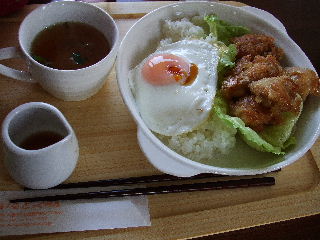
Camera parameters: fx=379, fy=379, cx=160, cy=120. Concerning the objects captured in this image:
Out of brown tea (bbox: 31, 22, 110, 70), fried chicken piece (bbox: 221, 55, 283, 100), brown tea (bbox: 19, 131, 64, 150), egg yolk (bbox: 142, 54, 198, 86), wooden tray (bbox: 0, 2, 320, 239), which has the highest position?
fried chicken piece (bbox: 221, 55, 283, 100)

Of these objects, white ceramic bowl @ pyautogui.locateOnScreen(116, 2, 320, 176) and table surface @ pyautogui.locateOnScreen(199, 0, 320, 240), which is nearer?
white ceramic bowl @ pyautogui.locateOnScreen(116, 2, 320, 176)

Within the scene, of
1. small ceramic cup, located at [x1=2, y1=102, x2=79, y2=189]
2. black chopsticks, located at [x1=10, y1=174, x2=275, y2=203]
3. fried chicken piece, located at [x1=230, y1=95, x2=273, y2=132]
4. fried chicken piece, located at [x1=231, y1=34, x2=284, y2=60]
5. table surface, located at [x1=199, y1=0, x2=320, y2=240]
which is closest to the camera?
small ceramic cup, located at [x1=2, y1=102, x2=79, y2=189]

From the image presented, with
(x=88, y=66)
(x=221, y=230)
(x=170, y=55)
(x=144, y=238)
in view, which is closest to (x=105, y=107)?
(x=88, y=66)

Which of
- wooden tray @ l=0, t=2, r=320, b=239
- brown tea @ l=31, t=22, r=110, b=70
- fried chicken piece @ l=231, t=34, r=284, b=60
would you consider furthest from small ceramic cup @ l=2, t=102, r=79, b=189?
fried chicken piece @ l=231, t=34, r=284, b=60

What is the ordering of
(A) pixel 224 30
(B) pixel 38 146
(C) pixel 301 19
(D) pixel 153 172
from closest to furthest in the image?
(B) pixel 38 146 < (D) pixel 153 172 < (A) pixel 224 30 < (C) pixel 301 19

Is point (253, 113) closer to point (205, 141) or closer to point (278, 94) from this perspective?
point (278, 94)

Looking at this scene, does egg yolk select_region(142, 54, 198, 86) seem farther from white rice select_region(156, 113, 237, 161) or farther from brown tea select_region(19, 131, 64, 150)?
brown tea select_region(19, 131, 64, 150)

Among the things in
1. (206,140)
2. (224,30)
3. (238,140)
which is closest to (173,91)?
(206,140)
